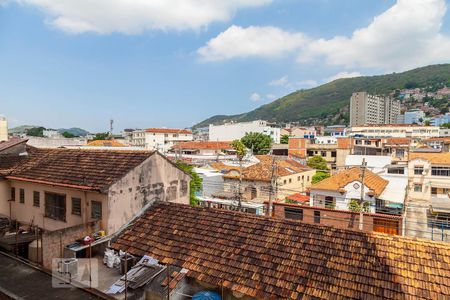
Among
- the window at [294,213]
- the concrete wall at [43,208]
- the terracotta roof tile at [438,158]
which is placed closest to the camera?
the concrete wall at [43,208]

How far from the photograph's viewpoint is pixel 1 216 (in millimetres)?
18922

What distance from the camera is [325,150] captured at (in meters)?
78.1

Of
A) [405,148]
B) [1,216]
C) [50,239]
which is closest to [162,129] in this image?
[405,148]

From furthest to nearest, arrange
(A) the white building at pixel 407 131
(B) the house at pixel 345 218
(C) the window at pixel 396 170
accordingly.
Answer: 1. (A) the white building at pixel 407 131
2. (C) the window at pixel 396 170
3. (B) the house at pixel 345 218

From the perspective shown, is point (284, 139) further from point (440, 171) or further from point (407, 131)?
point (440, 171)

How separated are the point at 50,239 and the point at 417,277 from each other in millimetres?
13453

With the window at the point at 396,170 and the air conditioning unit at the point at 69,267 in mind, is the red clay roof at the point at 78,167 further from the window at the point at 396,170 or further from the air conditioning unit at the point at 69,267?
the window at the point at 396,170

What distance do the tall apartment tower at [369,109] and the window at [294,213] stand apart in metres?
160

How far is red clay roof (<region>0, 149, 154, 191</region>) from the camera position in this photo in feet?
49.4

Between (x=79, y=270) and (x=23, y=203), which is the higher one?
(x=23, y=203)

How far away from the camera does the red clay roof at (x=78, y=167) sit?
1507cm

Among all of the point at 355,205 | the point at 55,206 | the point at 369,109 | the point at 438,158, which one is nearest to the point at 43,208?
the point at 55,206

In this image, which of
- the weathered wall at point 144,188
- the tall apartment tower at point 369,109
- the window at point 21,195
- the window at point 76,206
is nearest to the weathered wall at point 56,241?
the weathered wall at point 144,188

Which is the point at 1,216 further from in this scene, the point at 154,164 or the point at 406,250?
the point at 406,250
